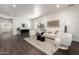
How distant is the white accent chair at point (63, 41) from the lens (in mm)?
2400

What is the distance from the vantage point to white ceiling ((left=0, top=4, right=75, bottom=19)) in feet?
7.02

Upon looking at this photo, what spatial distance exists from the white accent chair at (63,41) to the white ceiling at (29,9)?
0.88 m

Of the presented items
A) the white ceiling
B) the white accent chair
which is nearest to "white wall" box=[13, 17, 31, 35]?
the white ceiling

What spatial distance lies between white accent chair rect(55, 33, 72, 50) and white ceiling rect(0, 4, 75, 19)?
0.88 metres

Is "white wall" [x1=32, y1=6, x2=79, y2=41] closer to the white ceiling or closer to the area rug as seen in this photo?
the white ceiling

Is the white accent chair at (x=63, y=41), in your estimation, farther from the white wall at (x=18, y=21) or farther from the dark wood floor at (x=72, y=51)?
the white wall at (x=18, y=21)

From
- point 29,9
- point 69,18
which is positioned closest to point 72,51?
point 69,18

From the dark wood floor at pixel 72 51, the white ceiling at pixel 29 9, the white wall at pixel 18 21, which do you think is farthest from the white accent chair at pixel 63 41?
the white wall at pixel 18 21

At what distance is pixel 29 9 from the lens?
7.89ft

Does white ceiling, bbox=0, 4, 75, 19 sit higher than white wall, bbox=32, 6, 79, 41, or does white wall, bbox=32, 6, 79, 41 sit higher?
white ceiling, bbox=0, 4, 75, 19
